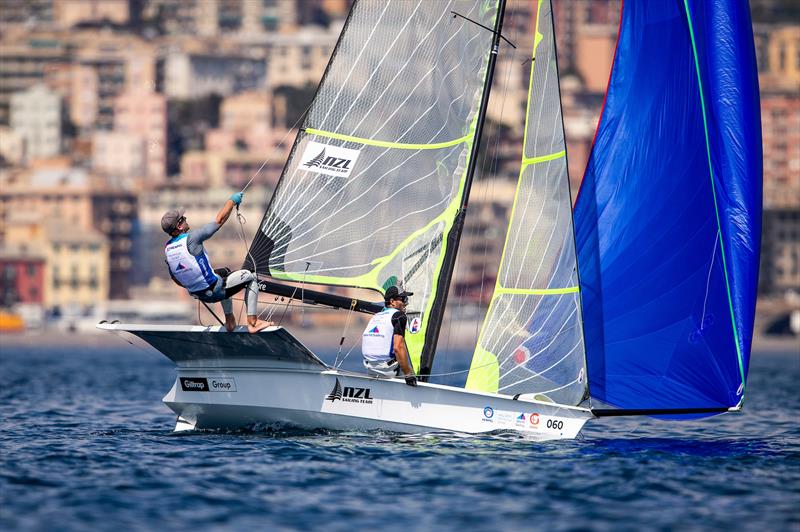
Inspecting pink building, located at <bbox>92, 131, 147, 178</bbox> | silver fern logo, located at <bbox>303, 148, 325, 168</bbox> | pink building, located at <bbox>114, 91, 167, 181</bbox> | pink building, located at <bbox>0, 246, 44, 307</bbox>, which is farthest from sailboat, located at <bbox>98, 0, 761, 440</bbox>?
pink building, located at <bbox>114, 91, 167, 181</bbox>

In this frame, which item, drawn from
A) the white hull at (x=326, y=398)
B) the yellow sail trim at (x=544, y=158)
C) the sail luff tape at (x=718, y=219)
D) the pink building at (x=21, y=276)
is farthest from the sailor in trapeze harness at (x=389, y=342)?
the pink building at (x=21, y=276)

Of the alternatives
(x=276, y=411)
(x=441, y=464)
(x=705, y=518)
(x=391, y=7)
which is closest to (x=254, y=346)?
(x=276, y=411)

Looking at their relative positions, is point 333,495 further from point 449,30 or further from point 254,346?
point 449,30

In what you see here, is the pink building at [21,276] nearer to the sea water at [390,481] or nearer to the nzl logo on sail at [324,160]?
the sea water at [390,481]

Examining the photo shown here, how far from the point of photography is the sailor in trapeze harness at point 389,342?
706 inches

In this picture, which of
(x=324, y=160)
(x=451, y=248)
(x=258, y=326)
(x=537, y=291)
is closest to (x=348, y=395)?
(x=258, y=326)

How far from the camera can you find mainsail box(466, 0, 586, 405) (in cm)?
1816

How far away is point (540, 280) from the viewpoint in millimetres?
18344

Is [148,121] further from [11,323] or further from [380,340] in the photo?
[380,340]

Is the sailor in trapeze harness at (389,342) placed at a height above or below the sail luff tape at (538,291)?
below

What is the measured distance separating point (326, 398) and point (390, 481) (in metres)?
2.81

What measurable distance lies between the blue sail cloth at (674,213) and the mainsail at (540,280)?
66 centimetres

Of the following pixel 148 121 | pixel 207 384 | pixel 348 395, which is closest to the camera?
pixel 348 395

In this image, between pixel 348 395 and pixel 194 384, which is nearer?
pixel 348 395
